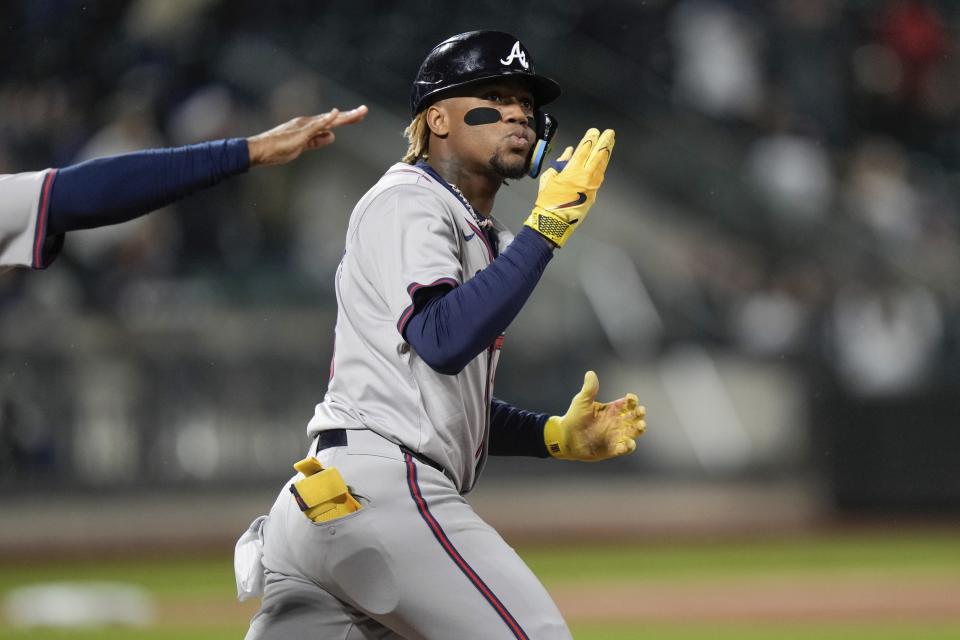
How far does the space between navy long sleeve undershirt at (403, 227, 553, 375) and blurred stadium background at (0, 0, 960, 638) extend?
5.99 meters

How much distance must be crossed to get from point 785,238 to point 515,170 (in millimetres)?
9811

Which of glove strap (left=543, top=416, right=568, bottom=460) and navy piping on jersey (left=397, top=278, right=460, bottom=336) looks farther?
glove strap (left=543, top=416, right=568, bottom=460)

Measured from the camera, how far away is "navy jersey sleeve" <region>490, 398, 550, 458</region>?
391cm

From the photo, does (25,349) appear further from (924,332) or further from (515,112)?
(515,112)

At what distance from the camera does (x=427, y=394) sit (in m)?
3.32

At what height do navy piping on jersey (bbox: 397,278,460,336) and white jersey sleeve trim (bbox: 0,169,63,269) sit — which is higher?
white jersey sleeve trim (bbox: 0,169,63,269)

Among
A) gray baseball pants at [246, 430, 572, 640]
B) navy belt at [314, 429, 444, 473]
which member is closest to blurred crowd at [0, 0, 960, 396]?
navy belt at [314, 429, 444, 473]

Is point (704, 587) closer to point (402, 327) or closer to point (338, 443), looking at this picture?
point (338, 443)

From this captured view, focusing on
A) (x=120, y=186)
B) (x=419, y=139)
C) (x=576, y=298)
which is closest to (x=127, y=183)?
(x=120, y=186)

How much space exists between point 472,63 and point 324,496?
1.11m

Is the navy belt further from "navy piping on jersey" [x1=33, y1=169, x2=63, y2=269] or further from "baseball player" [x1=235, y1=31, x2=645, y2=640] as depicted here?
"navy piping on jersey" [x1=33, y1=169, x2=63, y2=269]

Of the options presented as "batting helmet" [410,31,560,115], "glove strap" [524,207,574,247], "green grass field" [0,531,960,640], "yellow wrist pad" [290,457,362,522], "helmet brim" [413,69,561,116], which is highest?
"batting helmet" [410,31,560,115]

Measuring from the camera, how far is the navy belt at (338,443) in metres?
3.32

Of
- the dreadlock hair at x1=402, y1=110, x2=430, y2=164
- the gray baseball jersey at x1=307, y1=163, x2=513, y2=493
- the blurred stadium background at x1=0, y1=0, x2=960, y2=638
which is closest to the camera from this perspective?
the gray baseball jersey at x1=307, y1=163, x2=513, y2=493
